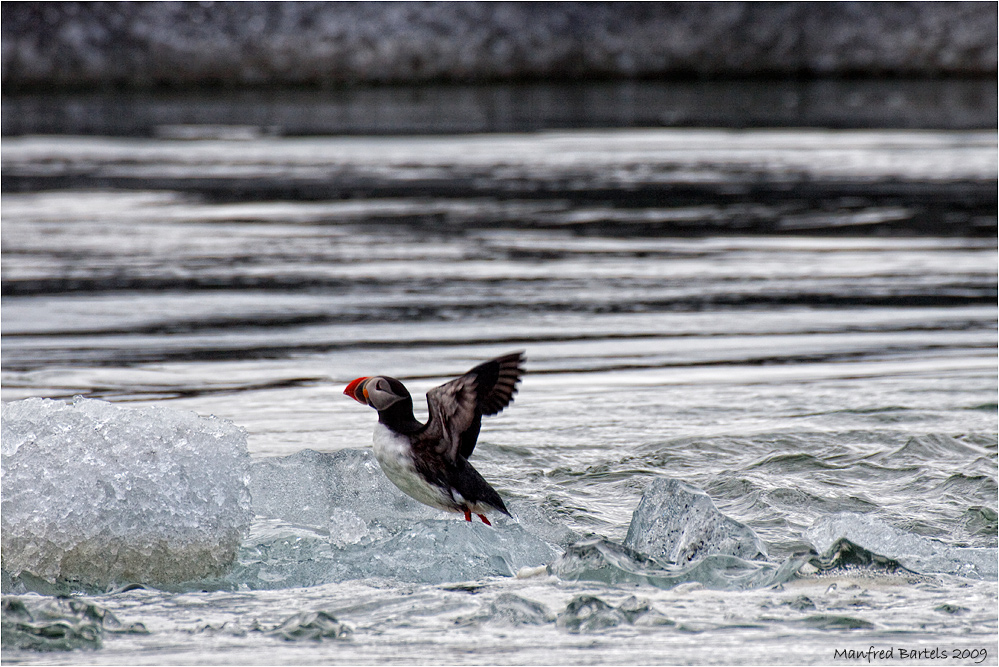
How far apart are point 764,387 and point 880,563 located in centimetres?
245

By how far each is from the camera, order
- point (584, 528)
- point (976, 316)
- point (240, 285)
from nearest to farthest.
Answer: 1. point (584, 528)
2. point (976, 316)
3. point (240, 285)

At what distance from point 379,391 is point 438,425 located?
194 millimetres

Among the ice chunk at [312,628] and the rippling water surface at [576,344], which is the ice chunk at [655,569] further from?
the ice chunk at [312,628]

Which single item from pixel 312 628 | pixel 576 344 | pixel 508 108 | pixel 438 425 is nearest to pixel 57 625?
pixel 312 628

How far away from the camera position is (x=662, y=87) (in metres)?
24.9

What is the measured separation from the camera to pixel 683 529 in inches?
178

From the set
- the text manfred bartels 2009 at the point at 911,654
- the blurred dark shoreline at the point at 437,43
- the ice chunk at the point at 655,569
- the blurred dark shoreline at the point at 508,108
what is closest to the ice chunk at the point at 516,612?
the ice chunk at the point at 655,569

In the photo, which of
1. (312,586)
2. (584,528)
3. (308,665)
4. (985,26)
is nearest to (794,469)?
(584,528)

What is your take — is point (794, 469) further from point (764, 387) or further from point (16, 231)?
point (16, 231)

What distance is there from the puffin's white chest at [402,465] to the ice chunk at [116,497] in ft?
1.76

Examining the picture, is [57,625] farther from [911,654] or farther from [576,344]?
[576,344]

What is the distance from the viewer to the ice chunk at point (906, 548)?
14.2 ft

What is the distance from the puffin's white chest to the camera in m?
4.12

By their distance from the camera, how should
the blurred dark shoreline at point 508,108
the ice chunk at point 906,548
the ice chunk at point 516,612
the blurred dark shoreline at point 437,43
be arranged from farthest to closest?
the blurred dark shoreline at point 437,43 < the blurred dark shoreline at point 508,108 < the ice chunk at point 906,548 < the ice chunk at point 516,612
